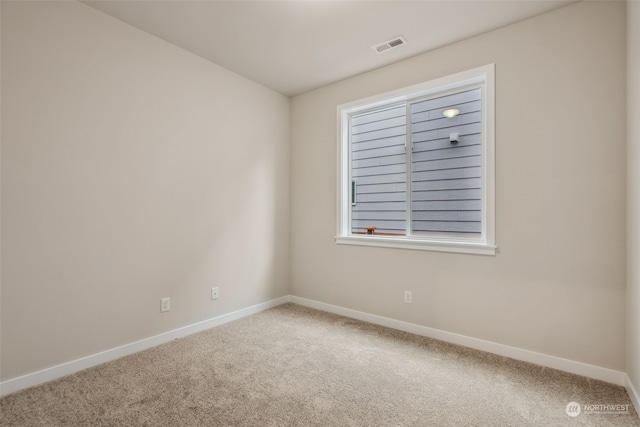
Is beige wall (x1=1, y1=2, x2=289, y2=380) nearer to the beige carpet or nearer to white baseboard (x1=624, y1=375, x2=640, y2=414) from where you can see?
the beige carpet

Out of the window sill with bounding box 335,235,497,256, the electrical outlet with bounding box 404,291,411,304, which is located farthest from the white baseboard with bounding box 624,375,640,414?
the electrical outlet with bounding box 404,291,411,304

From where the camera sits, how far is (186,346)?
2.62 m

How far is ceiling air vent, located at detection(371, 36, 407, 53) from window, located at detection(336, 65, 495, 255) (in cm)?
43

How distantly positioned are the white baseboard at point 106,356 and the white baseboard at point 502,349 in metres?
1.29

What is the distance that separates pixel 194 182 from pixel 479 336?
9.52 ft

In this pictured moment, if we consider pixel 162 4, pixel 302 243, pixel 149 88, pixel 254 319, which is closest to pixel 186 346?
pixel 254 319

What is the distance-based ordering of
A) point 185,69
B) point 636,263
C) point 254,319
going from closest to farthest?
point 636,263 < point 185,69 < point 254,319

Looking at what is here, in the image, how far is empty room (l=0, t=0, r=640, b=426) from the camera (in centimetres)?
190

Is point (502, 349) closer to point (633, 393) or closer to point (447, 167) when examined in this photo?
point (633, 393)

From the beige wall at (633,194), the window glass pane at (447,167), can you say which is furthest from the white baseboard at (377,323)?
the window glass pane at (447,167)

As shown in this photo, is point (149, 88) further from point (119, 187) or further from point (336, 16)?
point (336, 16)

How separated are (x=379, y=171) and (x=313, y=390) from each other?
225cm

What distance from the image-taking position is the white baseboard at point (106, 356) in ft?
6.36

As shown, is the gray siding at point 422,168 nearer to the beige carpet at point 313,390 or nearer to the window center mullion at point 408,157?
the window center mullion at point 408,157
